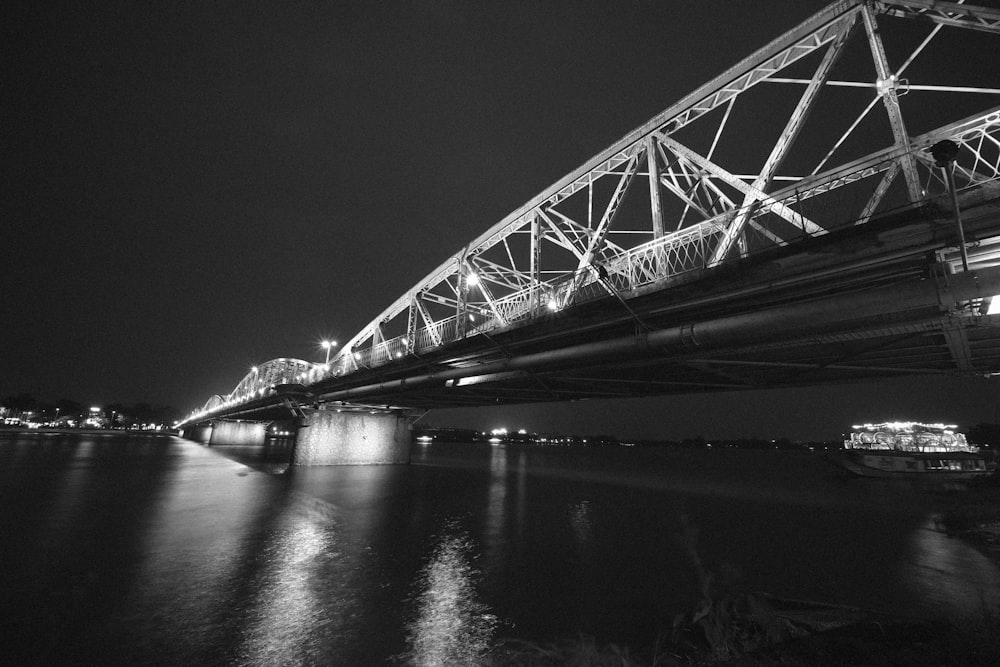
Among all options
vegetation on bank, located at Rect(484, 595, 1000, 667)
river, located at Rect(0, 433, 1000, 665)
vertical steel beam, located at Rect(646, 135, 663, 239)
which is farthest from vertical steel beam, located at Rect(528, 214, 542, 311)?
vegetation on bank, located at Rect(484, 595, 1000, 667)

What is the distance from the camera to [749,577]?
40.5 ft

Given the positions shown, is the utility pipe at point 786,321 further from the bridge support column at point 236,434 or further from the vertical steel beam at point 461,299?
the bridge support column at point 236,434

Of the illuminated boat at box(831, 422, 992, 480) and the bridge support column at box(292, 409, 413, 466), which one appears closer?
the bridge support column at box(292, 409, 413, 466)

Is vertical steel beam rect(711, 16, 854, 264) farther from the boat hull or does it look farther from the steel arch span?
the boat hull

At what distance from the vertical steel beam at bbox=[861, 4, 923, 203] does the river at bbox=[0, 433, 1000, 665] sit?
31.6 feet

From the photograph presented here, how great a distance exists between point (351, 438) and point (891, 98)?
48874mm

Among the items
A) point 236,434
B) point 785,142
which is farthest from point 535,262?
point 236,434

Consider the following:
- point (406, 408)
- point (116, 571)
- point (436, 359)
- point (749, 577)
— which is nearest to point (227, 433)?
point (406, 408)

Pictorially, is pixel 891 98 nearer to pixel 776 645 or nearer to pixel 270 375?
pixel 776 645

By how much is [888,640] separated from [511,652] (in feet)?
17.1

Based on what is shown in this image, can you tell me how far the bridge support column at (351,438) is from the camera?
1801 inches

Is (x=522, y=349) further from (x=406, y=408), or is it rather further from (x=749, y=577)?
(x=406, y=408)

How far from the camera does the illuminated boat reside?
169ft

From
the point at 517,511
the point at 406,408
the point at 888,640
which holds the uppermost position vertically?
the point at 406,408
